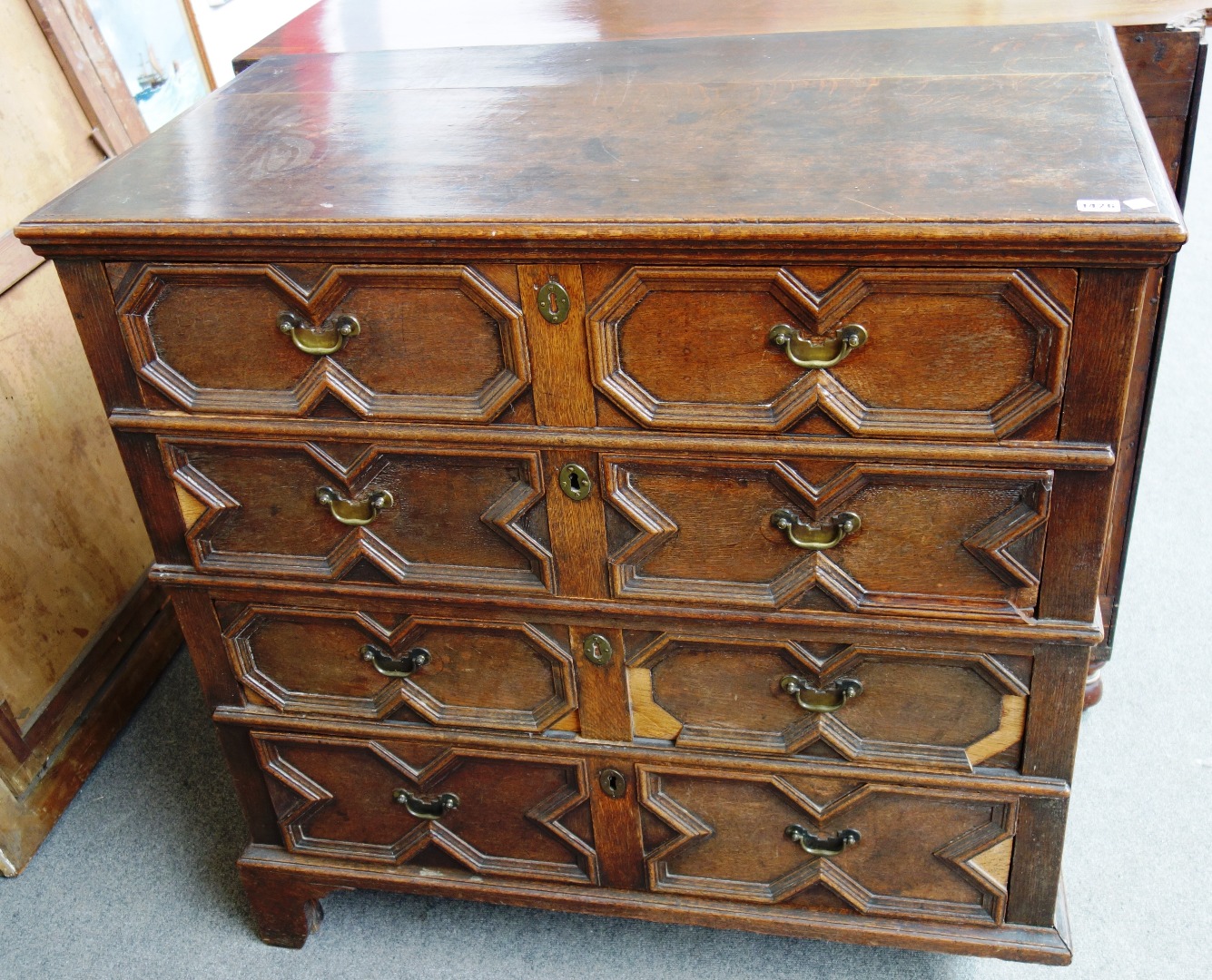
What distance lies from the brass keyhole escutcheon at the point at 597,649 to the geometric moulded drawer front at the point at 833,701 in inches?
1.3

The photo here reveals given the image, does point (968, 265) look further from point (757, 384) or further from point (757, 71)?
point (757, 71)

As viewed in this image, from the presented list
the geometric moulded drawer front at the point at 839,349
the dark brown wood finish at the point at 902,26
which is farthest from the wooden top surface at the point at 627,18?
the geometric moulded drawer front at the point at 839,349

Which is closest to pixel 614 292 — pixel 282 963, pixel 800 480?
pixel 800 480

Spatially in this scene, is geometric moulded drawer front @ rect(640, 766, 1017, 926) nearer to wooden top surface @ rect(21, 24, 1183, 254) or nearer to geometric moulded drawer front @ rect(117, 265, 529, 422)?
geometric moulded drawer front @ rect(117, 265, 529, 422)

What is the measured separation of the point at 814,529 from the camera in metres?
1.42

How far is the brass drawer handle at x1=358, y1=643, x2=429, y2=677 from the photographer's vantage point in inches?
65.6

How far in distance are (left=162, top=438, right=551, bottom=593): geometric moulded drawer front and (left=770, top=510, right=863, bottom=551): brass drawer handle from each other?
0.29 meters

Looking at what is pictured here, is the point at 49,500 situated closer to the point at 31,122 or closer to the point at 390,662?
the point at 31,122

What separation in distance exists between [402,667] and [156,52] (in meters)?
1.71

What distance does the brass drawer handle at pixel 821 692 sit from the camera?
153cm

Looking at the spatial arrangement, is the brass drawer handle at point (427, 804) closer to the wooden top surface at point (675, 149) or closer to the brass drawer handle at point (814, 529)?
the brass drawer handle at point (814, 529)

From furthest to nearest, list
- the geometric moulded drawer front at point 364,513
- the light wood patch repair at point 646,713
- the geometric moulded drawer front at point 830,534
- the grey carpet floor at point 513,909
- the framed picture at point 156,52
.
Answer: the framed picture at point 156,52 → the grey carpet floor at point 513,909 → the light wood patch repair at point 646,713 → the geometric moulded drawer front at point 364,513 → the geometric moulded drawer front at point 830,534

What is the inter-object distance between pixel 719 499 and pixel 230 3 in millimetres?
2369

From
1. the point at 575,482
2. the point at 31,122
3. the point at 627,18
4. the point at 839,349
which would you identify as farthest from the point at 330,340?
the point at 31,122
